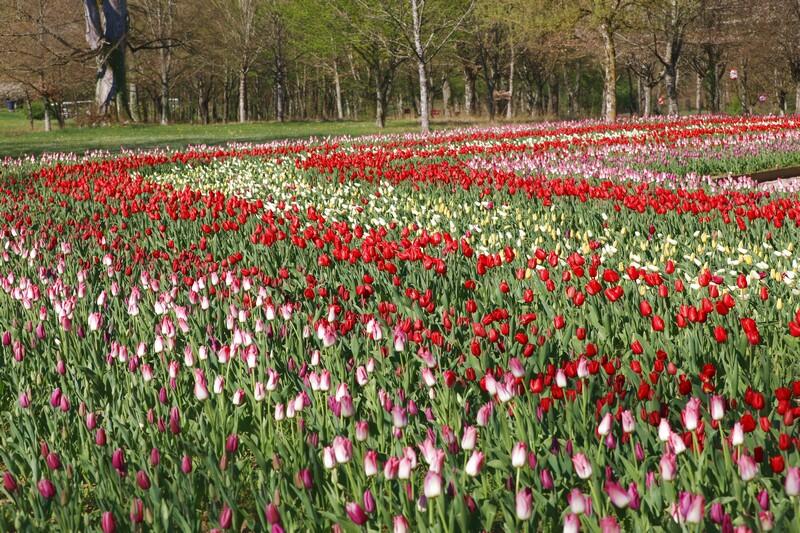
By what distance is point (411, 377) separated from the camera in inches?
133

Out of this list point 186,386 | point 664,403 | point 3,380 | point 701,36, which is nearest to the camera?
point 664,403

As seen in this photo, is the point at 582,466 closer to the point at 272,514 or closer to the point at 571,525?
the point at 571,525

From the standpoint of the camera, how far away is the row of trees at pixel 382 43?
A: 30203 mm

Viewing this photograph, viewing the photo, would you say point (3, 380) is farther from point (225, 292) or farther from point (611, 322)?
point (611, 322)

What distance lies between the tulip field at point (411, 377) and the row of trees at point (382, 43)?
2183 centimetres

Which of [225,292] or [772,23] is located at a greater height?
[772,23]

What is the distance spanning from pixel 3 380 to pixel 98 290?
4.98 feet

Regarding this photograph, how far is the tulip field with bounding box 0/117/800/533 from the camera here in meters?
2.25

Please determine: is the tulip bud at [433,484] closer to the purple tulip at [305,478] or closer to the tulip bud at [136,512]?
the purple tulip at [305,478]

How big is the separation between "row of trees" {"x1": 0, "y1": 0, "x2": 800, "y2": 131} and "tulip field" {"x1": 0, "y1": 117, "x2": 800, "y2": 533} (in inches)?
860

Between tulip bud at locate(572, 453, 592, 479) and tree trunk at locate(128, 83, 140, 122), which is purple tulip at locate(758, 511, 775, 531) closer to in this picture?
tulip bud at locate(572, 453, 592, 479)

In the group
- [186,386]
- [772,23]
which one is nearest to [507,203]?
[186,386]

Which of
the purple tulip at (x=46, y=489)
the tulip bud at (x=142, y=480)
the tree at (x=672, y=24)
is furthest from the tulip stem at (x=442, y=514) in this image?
the tree at (x=672, y=24)

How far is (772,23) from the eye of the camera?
40781 mm
